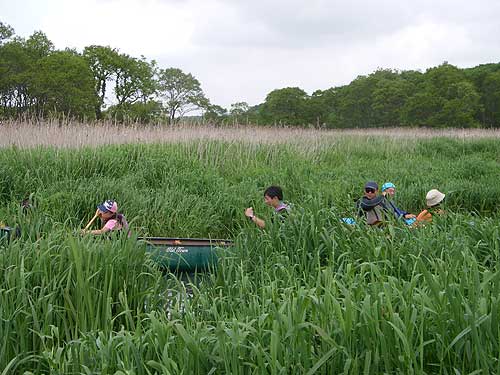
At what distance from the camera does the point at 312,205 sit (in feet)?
15.2

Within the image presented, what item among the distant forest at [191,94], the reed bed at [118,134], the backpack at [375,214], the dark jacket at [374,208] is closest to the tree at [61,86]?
the distant forest at [191,94]

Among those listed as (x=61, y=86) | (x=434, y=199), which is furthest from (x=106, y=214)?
(x=61, y=86)

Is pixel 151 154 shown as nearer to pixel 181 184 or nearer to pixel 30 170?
pixel 181 184

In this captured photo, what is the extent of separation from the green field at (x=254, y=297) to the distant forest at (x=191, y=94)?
26.3 ft

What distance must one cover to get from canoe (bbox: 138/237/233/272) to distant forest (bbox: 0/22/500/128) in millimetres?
6508

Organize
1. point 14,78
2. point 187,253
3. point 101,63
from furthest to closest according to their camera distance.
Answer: point 101,63 < point 14,78 < point 187,253

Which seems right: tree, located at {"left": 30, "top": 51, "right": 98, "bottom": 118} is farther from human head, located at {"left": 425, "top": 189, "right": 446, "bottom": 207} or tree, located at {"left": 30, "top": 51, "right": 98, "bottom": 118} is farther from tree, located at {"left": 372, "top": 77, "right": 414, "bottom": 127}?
tree, located at {"left": 372, "top": 77, "right": 414, "bottom": 127}

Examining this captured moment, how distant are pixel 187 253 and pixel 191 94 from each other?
33.5m

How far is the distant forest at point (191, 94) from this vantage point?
24984mm

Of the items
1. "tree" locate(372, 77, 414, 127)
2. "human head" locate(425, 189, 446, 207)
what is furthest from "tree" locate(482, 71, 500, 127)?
"human head" locate(425, 189, 446, 207)

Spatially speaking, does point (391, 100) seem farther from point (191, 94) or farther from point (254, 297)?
point (254, 297)

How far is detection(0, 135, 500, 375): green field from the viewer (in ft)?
7.65

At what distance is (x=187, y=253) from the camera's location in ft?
17.5

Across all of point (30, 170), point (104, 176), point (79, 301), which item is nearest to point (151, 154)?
point (104, 176)
